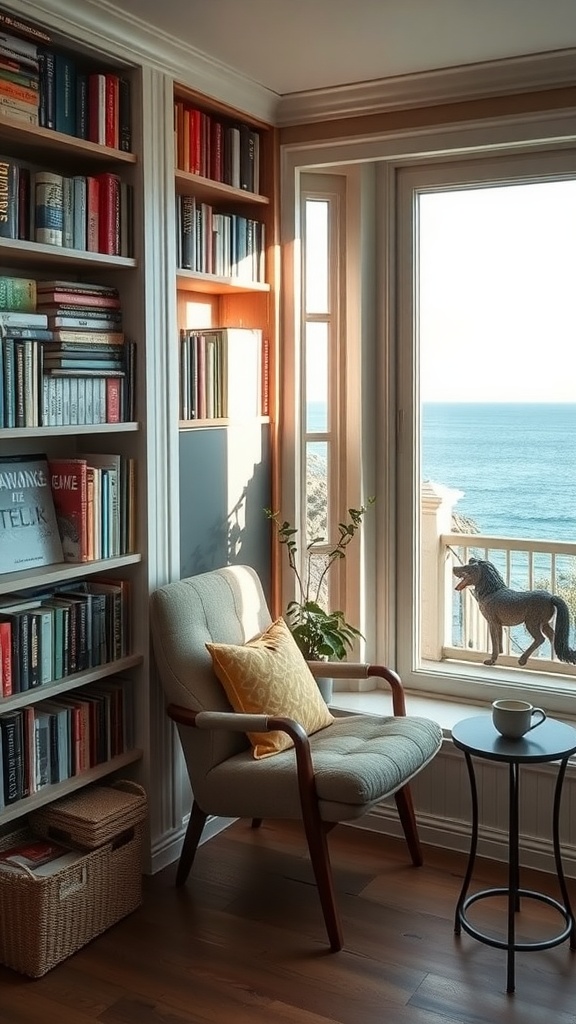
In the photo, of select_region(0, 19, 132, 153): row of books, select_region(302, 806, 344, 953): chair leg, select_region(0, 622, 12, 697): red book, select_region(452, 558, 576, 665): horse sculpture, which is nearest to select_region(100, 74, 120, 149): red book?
select_region(0, 19, 132, 153): row of books

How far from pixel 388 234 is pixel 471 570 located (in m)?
1.30

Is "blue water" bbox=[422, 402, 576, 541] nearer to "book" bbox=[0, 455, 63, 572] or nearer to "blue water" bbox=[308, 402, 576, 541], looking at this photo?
"blue water" bbox=[308, 402, 576, 541]

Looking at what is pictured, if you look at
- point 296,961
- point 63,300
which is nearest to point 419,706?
point 296,961

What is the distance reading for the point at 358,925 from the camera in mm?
2906

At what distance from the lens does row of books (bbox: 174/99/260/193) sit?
330 cm

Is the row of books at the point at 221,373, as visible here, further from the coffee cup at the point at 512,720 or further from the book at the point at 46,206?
the coffee cup at the point at 512,720

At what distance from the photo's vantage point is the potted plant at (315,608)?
3.56 metres

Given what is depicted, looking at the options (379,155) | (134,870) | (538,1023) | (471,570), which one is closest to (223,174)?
(379,155)

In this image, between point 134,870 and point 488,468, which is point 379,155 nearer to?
point 488,468

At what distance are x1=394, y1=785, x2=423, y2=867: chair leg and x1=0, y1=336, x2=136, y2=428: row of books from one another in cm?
149

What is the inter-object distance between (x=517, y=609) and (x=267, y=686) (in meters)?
1.09

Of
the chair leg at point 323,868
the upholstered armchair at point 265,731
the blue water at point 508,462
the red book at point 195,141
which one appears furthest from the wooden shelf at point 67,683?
the red book at point 195,141

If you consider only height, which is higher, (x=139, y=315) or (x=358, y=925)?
(x=139, y=315)

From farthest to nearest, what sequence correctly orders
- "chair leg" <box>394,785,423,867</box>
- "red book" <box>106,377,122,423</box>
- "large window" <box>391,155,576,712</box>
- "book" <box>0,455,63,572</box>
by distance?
1. "large window" <box>391,155,576,712</box>
2. "chair leg" <box>394,785,423,867</box>
3. "red book" <box>106,377,122,423</box>
4. "book" <box>0,455,63,572</box>
